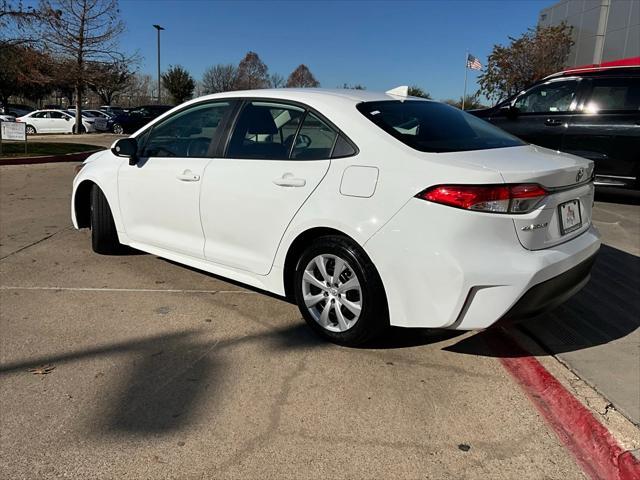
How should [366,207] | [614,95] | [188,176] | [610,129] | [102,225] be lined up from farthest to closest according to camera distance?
1. [614,95]
2. [610,129]
3. [102,225]
4. [188,176]
5. [366,207]

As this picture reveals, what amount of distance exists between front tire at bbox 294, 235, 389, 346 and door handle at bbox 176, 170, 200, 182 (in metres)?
1.14

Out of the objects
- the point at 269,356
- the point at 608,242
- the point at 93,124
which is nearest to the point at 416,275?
the point at 269,356

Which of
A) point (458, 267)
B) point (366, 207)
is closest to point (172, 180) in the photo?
point (366, 207)

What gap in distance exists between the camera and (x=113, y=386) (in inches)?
114

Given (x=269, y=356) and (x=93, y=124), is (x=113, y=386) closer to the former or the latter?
(x=269, y=356)

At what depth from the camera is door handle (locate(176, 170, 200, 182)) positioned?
396cm

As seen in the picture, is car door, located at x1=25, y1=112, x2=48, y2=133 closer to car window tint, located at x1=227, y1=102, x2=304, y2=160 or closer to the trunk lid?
car window tint, located at x1=227, y1=102, x2=304, y2=160

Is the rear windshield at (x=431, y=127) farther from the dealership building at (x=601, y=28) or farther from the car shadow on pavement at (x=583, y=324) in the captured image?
the dealership building at (x=601, y=28)

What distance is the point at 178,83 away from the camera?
48.4 m

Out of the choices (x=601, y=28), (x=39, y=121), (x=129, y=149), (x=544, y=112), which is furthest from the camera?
(x=39, y=121)

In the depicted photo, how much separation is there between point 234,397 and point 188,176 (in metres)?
1.87

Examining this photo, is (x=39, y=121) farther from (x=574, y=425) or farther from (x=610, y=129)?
(x=574, y=425)

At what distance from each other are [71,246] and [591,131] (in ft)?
23.3

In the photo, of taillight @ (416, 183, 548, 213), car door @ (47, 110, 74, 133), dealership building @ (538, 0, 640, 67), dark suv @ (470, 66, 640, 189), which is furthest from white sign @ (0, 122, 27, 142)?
dealership building @ (538, 0, 640, 67)
